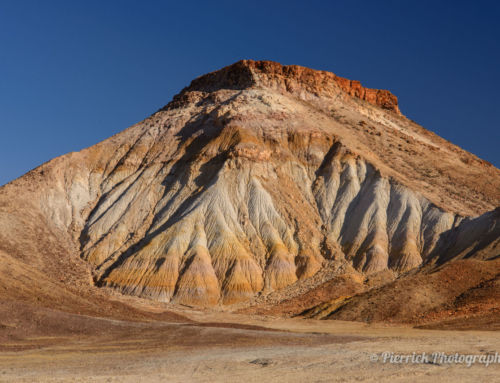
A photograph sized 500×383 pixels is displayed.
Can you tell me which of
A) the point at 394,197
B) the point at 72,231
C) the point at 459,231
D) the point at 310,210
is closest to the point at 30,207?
the point at 72,231

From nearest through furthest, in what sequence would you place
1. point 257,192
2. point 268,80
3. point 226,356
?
point 226,356
point 257,192
point 268,80

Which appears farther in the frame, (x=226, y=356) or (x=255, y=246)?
(x=255, y=246)

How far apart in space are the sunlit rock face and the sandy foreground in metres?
21.8

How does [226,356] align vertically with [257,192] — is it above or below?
below

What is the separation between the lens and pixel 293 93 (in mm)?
84250

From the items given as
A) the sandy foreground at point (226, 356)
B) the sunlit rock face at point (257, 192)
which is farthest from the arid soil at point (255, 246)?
the sunlit rock face at point (257, 192)

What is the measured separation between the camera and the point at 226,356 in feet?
74.0

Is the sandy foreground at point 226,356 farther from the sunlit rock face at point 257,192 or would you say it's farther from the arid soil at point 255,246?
the sunlit rock face at point 257,192

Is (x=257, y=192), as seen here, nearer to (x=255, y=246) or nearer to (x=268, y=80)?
(x=255, y=246)

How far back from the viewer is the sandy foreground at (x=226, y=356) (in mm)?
17688

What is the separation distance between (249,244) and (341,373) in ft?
132

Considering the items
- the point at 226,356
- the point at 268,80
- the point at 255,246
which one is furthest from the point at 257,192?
the point at 226,356

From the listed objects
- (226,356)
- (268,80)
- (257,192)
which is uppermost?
(268,80)

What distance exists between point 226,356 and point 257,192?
1590 inches
